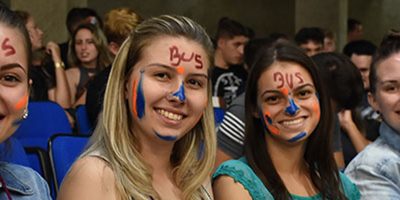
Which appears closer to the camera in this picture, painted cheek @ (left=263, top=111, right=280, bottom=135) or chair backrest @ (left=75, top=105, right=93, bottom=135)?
painted cheek @ (left=263, top=111, right=280, bottom=135)

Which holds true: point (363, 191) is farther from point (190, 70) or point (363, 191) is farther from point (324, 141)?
point (190, 70)

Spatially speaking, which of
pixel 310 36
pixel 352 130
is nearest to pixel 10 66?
pixel 352 130

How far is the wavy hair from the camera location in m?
2.96

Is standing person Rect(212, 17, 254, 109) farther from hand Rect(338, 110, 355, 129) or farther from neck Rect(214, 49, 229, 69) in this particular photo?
hand Rect(338, 110, 355, 129)

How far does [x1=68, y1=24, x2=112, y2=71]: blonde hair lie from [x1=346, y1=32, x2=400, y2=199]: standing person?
9.22 ft

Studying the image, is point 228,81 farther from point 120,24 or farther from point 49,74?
point 120,24

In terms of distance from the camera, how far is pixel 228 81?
609cm

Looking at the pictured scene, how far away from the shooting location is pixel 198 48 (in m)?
2.56

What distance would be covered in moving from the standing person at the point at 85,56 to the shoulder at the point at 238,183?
3044 millimetres

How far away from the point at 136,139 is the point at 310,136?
82 cm

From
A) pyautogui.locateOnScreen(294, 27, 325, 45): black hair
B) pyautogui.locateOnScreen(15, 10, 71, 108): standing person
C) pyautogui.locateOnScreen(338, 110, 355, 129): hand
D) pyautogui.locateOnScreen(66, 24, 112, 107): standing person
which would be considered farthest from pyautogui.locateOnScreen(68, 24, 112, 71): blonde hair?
pyautogui.locateOnScreen(338, 110, 355, 129): hand

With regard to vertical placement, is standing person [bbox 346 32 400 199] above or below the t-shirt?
above

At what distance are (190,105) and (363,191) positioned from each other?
Answer: 0.92 metres

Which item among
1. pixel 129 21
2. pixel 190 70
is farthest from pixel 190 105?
pixel 129 21
